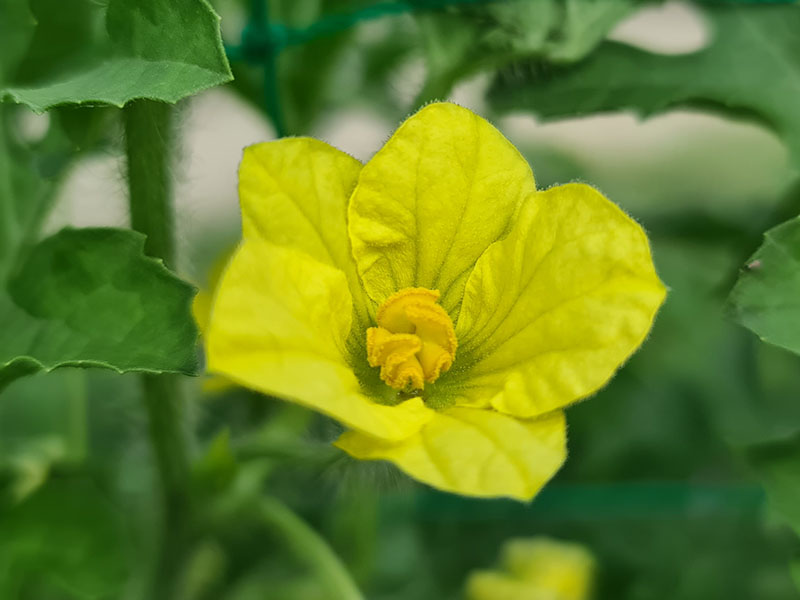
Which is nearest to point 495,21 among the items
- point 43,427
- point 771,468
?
point 771,468

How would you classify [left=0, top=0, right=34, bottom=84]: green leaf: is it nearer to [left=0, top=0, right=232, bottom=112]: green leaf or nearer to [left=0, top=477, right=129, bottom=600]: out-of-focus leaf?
[left=0, top=0, right=232, bottom=112]: green leaf

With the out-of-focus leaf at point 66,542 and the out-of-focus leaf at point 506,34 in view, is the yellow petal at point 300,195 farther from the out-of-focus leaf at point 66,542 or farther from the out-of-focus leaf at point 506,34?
the out-of-focus leaf at point 66,542

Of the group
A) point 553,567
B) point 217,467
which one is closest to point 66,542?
point 217,467

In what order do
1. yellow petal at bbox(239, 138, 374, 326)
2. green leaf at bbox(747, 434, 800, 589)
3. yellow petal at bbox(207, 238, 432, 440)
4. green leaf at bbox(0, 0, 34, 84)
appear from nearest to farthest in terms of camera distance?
yellow petal at bbox(207, 238, 432, 440) → yellow petal at bbox(239, 138, 374, 326) → green leaf at bbox(747, 434, 800, 589) → green leaf at bbox(0, 0, 34, 84)

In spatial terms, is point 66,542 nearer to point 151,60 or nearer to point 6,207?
point 6,207

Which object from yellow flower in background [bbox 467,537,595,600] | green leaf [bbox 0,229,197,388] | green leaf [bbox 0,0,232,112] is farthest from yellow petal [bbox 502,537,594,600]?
green leaf [bbox 0,0,232,112]
